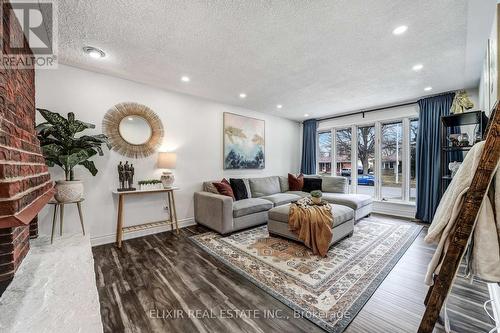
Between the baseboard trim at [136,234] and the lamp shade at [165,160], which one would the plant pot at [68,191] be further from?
the lamp shade at [165,160]

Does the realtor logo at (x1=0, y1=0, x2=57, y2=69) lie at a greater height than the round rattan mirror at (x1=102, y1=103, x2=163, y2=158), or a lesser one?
greater

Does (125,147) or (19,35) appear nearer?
(19,35)

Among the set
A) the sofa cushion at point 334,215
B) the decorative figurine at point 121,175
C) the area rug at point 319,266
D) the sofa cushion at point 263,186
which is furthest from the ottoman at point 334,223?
the decorative figurine at point 121,175

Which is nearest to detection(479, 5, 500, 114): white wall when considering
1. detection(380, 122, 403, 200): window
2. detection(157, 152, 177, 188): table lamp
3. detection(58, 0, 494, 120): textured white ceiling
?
detection(58, 0, 494, 120): textured white ceiling

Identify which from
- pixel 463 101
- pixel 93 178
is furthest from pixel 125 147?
pixel 463 101

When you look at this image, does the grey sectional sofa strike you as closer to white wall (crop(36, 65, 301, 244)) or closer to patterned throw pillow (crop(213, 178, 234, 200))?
patterned throw pillow (crop(213, 178, 234, 200))

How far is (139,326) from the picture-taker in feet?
4.81

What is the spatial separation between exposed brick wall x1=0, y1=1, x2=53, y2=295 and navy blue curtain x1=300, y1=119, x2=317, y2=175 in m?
5.40

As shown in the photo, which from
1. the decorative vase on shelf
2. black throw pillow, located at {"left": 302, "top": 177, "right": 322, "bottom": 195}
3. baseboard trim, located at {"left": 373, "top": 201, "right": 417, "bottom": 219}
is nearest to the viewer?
the decorative vase on shelf

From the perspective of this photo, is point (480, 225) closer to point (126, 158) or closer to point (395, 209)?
point (126, 158)

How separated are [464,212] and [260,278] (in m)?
1.69

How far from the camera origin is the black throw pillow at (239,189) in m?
3.93

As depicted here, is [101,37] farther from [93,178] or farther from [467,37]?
[467,37]

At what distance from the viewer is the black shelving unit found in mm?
2748
